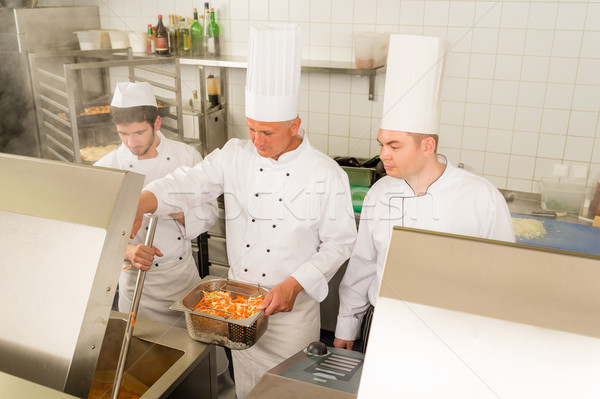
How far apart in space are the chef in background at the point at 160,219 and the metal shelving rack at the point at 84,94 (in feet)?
0.67

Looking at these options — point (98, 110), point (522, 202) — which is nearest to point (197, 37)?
point (98, 110)

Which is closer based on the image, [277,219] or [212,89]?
[277,219]

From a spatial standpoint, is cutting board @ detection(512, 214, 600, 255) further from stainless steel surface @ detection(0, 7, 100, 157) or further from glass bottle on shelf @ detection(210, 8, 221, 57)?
stainless steel surface @ detection(0, 7, 100, 157)

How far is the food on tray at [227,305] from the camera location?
1.05 metres

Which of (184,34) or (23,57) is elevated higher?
(184,34)

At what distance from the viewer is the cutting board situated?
1256 millimetres

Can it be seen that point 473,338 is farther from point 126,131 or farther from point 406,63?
point 126,131

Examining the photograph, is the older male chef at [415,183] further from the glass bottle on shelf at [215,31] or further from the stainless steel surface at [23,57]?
the stainless steel surface at [23,57]

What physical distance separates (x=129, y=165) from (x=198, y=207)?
0.84ft

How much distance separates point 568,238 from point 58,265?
1.24m

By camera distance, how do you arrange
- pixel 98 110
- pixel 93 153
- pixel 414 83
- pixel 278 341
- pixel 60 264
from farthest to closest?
pixel 98 110, pixel 93 153, pixel 278 341, pixel 414 83, pixel 60 264

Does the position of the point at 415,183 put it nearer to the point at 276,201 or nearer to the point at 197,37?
the point at 276,201

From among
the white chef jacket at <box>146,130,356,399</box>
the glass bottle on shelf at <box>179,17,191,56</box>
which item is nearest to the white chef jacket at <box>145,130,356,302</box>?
the white chef jacket at <box>146,130,356,399</box>

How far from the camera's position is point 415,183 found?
1.18 meters
